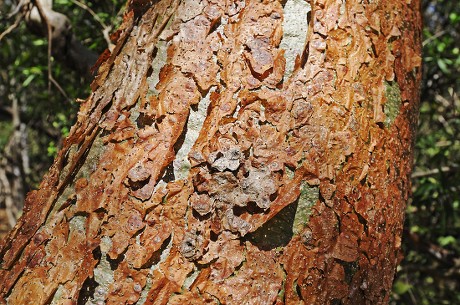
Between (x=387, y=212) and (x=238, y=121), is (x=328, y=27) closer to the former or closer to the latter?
(x=238, y=121)

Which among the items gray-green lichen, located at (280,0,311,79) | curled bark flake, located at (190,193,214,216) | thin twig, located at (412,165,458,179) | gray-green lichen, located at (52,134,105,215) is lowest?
thin twig, located at (412,165,458,179)

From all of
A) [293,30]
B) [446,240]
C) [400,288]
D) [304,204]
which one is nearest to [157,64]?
[293,30]

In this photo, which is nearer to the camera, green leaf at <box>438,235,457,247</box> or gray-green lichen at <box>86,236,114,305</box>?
gray-green lichen at <box>86,236,114,305</box>

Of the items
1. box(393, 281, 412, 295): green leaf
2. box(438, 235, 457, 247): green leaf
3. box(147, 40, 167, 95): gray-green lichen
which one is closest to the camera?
box(147, 40, 167, 95): gray-green lichen

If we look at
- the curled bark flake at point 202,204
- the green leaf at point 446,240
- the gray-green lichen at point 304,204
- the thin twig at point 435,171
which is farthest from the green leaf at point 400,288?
the curled bark flake at point 202,204

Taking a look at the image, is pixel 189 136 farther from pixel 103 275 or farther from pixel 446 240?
pixel 446 240

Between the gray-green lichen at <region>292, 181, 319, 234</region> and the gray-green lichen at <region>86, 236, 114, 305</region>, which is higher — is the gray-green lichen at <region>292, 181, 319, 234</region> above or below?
below

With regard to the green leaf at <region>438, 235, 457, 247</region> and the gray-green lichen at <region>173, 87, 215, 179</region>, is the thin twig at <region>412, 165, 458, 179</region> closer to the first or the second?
the green leaf at <region>438, 235, 457, 247</region>

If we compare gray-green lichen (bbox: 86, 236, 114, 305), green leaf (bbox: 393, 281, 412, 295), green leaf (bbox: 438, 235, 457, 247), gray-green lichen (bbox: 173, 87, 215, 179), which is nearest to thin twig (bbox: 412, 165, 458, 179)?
green leaf (bbox: 438, 235, 457, 247)
